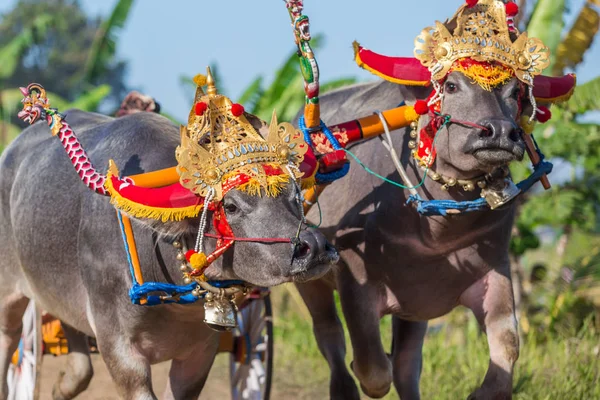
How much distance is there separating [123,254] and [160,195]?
59 cm

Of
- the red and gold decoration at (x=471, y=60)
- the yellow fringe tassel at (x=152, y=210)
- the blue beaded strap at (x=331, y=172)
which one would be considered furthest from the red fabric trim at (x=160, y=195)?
the red and gold decoration at (x=471, y=60)

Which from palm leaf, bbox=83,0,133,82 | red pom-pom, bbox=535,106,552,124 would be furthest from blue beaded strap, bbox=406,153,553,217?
palm leaf, bbox=83,0,133,82

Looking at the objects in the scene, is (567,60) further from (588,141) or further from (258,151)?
(258,151)

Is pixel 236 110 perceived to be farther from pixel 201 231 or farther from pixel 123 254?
pixel 123 254

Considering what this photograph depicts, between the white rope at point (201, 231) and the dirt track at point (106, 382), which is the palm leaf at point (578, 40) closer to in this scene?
the dirt track at point (106, 382)

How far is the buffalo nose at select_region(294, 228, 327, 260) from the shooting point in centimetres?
360

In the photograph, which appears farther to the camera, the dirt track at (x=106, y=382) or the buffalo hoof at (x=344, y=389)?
the dirt track at (x=106, y=382)

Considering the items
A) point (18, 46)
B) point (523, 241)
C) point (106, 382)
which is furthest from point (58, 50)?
point (106, 382)

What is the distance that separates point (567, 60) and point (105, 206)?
22.8 feet

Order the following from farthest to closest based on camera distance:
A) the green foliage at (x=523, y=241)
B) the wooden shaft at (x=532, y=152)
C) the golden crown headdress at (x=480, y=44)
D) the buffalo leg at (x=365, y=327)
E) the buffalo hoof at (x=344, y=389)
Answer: the green foliage at (x=523, y=241)
the buffalo hoof at (x=344, y=389)
the buffalo leg at (x=365, y=327)
the wooden shaft at (x=532, y=152)
the golden crown headdress at (x=480, y=44)

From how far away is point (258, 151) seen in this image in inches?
152

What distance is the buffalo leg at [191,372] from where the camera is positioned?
185 inches

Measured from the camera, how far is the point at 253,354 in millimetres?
6402

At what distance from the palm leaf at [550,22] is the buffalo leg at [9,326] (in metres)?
6.30
